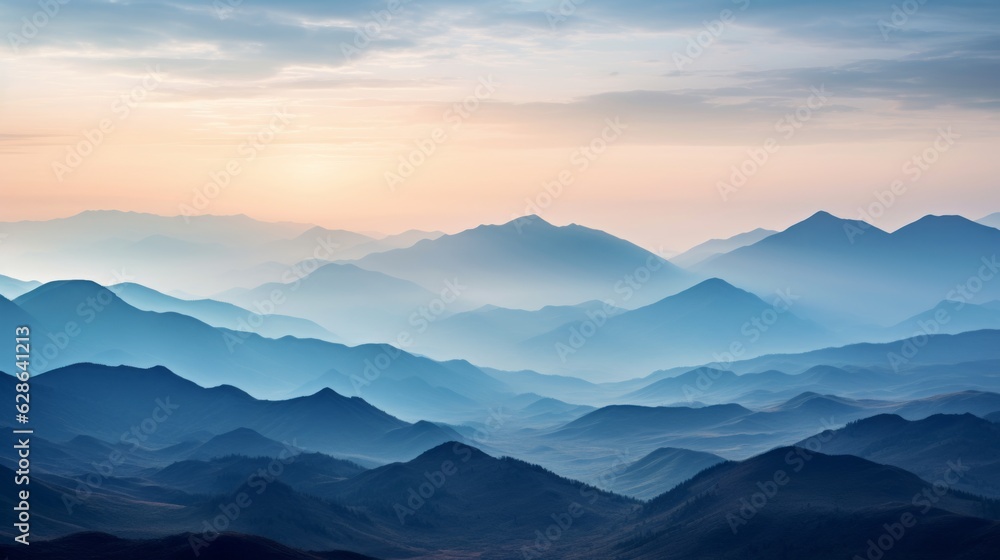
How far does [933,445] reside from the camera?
158 m

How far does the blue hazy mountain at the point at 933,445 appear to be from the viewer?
144000mm

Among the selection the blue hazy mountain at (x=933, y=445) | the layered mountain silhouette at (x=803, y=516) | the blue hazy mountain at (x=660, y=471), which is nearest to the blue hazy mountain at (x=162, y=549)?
the layered mountain silhouette at (x=803, y=516)

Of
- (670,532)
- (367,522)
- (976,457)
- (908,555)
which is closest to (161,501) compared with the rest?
(367,522)

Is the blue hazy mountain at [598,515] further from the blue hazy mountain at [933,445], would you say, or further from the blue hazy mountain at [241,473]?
the blue hazy mountain at [933,445]

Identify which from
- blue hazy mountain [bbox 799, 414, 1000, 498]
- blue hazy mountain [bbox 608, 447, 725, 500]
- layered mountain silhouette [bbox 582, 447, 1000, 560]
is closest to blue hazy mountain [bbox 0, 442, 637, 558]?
layered mountain silhouette [bbox 582, 447, 1000, 560]

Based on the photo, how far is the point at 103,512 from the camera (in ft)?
375

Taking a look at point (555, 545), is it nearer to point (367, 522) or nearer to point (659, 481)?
point (367, 522)

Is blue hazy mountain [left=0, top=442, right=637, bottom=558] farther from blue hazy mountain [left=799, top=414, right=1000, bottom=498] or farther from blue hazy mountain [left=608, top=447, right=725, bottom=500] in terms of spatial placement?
blue hazy mountain [left=799, top=414, right=1000, bottom=498]

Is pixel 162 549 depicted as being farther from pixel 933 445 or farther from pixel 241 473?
pixel 933 445

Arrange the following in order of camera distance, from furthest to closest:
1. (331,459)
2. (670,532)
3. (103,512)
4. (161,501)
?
1. (331,459)
2. (161,501)
3. (103,512)
4. (670,532)

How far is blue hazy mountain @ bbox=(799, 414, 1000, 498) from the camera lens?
144000mm

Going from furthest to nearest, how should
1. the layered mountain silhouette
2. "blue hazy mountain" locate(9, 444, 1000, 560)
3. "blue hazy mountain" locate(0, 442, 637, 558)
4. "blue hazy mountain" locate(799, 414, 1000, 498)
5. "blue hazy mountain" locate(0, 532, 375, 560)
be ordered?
"blue hazy mountain" locate(799, 414, 1000, 498) < "blue hazy mountain" locate(0, 442, 637, 558) < "blue hazy mountain" locate(9, 444, 1000, 560) < the layered mountain silhouette < "blue hazy mountain" locate(0, 532, 375, 560)

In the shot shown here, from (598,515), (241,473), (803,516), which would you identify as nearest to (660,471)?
(598,515)

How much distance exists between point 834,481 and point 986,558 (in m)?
30.9
